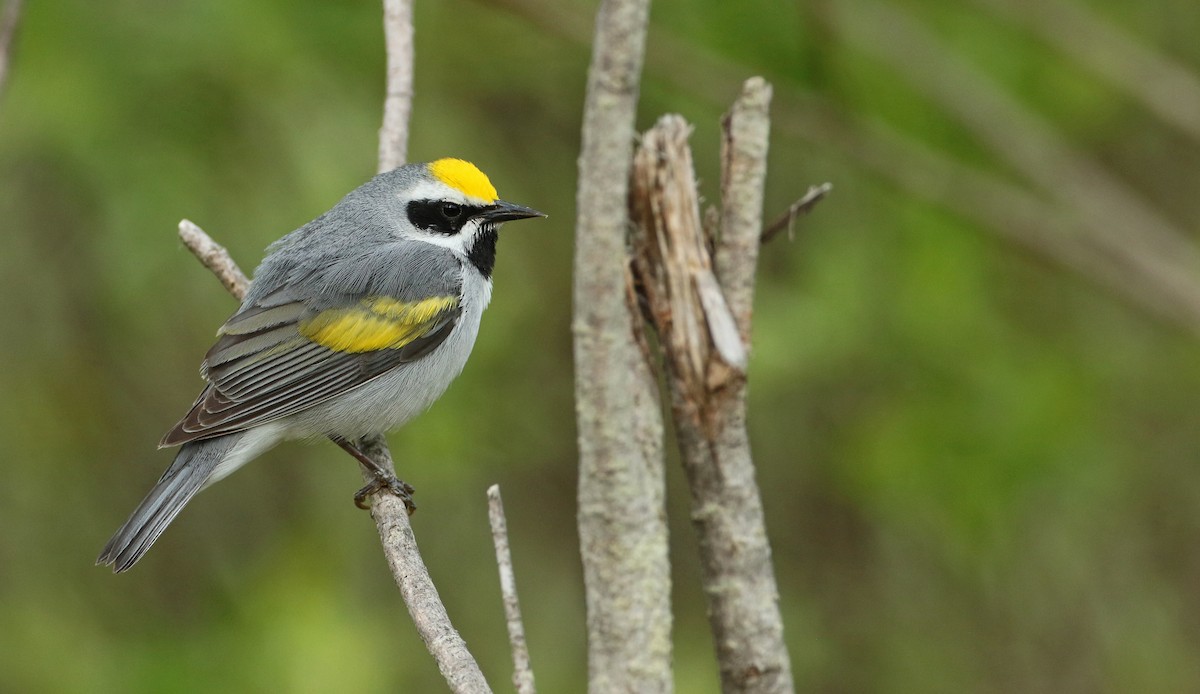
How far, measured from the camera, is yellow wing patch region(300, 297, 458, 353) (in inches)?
187

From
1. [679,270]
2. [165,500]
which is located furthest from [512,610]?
[165,500]

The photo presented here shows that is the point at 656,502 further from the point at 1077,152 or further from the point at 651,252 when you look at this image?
the point at 1077,152

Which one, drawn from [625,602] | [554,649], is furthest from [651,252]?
[554,649]

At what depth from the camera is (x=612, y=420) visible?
279cm

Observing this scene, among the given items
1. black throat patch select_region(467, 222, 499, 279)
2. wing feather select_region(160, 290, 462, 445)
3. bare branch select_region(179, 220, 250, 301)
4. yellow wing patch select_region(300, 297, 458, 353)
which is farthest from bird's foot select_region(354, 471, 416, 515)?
black throat patch select_region(467, 222, 499, 279)

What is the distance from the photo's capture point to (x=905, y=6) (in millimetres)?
6227

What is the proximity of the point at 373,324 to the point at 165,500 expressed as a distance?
3.45 feet

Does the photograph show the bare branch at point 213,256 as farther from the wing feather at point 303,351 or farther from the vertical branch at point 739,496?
the vertical branch at point 739,496

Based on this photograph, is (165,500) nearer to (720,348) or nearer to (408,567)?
(408,567)

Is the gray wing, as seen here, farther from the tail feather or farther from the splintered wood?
the splintered wood

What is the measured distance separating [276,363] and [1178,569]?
231 inches

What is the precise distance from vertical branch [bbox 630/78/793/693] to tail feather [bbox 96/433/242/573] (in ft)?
5.89

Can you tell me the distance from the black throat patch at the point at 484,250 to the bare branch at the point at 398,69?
2.32 feet

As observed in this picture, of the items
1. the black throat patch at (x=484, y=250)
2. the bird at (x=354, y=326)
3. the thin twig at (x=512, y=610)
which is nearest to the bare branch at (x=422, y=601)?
the thin twig at (x=512, y=610)
